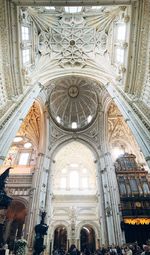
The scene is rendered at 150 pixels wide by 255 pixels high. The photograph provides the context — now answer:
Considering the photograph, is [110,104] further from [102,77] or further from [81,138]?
[81,138]

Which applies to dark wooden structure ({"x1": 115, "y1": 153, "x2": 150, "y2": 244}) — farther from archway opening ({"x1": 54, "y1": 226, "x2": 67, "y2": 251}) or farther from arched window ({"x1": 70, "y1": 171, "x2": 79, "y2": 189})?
archway opening ({"x1": 54, "y1": 226, "x2": 67, "y2": 251})

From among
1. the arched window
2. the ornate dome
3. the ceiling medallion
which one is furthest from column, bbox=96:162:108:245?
the ceiling medallion

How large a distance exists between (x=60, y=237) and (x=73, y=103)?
17.0 meters

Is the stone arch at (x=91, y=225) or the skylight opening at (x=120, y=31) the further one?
the stone arch at (x=91, y=225)

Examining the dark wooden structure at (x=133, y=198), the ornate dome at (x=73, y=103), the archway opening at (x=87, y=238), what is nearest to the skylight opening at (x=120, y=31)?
the ornate dome at (x=73, y=103)

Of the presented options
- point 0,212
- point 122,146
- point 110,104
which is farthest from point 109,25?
point 0,212

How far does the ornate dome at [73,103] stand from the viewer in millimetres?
21681

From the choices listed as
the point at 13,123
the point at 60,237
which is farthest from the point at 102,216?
the point at 13,123

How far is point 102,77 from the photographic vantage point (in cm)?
1602

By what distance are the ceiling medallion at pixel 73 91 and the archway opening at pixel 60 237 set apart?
16740 millimetres

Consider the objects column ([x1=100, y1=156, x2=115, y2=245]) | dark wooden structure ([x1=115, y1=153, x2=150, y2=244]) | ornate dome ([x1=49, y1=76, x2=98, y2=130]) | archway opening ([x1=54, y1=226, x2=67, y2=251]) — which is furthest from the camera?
ornate dome ([x1=49, y1=76, x2=98, y2=130])

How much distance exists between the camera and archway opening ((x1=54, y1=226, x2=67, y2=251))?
63.9 feet

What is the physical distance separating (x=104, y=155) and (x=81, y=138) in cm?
430

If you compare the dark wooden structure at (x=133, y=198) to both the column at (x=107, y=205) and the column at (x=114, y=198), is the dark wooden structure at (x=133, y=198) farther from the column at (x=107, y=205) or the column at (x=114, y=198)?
the column at (x=107, y=205)
